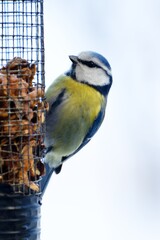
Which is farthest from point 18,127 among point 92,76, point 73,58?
point 92,76

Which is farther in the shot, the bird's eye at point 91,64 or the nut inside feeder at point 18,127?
the bird's eye at point 91,64

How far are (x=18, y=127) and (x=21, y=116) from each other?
0.05 meters

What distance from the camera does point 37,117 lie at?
4.53 m

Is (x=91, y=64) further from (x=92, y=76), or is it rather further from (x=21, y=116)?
(x=21, y=116)

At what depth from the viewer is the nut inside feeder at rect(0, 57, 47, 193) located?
4.42 m

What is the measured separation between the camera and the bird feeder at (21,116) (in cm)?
439

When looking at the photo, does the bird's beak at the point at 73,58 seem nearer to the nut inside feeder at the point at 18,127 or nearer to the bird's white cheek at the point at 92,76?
the bird's white cheek at the point at 92,76

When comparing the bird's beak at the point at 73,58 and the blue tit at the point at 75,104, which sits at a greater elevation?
the bird's beak at the point at 73,58

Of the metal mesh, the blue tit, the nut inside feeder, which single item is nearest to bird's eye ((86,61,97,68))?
the blue tit

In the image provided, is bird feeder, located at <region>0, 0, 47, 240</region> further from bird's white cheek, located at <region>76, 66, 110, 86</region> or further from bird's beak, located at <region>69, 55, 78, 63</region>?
bird's white cheek, located at <region>76, 66, 110, 86</region>

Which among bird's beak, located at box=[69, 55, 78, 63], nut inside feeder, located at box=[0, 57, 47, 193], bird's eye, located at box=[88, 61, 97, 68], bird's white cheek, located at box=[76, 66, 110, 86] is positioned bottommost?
nut inside feeder, located at box=[0, 57, 47, 193]

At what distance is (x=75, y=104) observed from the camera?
5402mm

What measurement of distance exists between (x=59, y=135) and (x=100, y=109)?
0.93 feet

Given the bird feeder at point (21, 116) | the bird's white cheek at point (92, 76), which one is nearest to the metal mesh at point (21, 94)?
the bird feeder at point (21, 116)
